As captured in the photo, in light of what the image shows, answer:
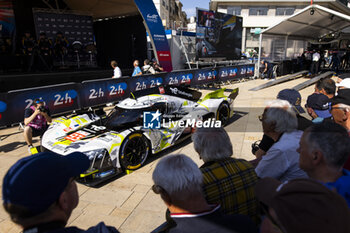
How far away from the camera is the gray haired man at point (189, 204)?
136 cm

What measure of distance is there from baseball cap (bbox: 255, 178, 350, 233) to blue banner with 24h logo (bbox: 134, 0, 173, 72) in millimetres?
14494

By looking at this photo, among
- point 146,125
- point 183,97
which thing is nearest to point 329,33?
point 183,97

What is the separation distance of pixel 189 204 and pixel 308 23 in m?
21.6

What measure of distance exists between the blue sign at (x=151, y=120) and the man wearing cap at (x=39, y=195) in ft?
11.6

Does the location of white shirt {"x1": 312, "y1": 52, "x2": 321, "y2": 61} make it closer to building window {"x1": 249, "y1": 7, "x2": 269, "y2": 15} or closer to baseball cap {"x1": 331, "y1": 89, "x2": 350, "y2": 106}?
baseball cap {"x1": 331, "y1": 89, "x2": 350, "y2": 106}

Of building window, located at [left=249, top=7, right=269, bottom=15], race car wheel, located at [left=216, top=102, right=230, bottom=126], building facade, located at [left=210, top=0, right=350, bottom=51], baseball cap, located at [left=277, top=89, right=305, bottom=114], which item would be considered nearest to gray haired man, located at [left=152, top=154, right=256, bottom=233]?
baseball cap, located at [left=277, top=89, right=305, bottom=114]

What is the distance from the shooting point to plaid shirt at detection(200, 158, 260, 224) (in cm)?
171

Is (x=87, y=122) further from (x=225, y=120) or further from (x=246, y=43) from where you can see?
(x=246, y=43)

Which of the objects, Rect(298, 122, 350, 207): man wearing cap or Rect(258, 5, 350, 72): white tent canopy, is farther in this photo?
Rect(258, 5, 350, 72): white tent canopy

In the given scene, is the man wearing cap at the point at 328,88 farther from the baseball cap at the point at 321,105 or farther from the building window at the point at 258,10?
the building window at the point at 258,10

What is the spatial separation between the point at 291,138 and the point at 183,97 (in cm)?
413

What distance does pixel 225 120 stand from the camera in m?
7.12

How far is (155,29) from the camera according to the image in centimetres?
1476

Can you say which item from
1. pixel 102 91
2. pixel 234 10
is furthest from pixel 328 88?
pixel 234 10
